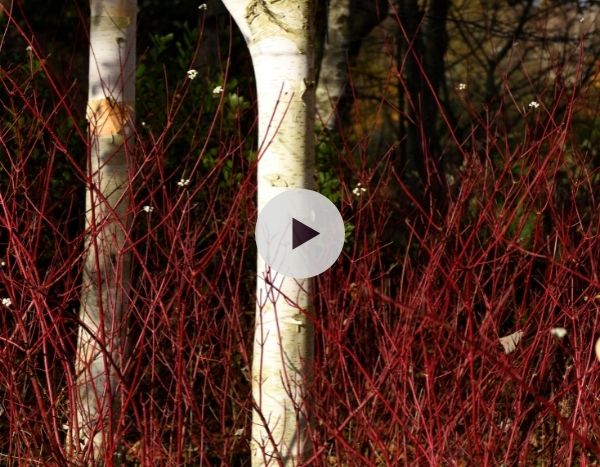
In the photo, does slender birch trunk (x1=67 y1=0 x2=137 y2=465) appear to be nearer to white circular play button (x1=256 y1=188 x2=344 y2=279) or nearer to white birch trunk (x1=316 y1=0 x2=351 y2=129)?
white circular play button (x1=256 y1=188 x2=344 y2=279)

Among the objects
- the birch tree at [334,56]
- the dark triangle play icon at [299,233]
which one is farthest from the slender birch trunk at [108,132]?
the birch tree at [334,56]

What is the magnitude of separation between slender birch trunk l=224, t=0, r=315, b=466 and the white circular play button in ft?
0.10

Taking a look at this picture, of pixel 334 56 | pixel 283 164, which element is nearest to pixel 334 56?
pixel 334 56

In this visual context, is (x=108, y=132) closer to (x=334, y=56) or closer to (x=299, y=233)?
(x=299, y=233)

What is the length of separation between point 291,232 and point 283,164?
0.22m

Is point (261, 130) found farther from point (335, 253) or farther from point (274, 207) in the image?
point (335, 253)

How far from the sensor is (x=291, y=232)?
107 inches

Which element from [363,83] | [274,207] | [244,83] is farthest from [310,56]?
[363,83]

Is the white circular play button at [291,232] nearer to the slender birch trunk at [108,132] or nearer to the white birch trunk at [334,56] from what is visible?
the slender birch trunk at [108,132]

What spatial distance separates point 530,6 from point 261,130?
412 cm

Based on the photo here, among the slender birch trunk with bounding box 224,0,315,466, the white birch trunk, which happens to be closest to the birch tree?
the white birch trunk

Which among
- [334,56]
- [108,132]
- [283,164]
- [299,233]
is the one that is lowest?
[299,233]

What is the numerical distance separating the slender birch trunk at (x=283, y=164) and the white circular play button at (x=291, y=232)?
0.10 ft

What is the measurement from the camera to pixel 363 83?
248 inches
